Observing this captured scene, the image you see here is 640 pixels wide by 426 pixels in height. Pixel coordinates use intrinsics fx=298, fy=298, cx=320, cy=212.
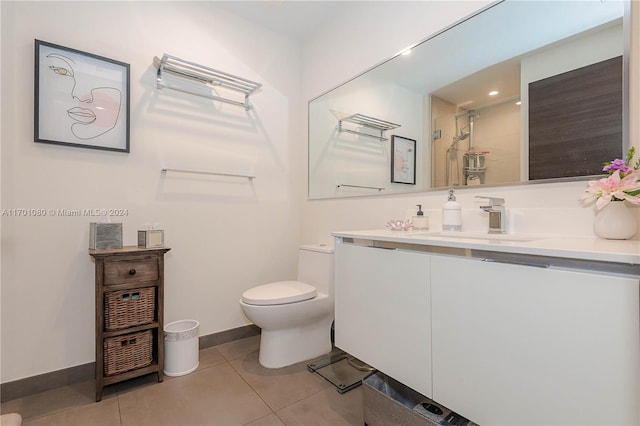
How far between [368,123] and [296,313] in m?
1.30

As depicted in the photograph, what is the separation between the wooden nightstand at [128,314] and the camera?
150cm

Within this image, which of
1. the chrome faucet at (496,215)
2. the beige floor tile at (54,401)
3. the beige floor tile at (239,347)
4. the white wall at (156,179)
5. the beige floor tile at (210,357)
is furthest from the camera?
the beige floor tile at (239,347)

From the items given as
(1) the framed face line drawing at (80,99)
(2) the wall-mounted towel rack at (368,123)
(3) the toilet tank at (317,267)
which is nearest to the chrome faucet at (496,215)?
(2) the wall-mounted towel rack at (368,123)

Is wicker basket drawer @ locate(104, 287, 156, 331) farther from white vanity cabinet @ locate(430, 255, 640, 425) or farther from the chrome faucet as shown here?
the chrome faucet

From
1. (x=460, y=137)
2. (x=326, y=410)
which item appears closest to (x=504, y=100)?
(x=460, y=137)

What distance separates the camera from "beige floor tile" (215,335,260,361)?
1.99 metres

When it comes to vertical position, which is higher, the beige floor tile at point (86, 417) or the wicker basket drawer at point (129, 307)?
the wicker basket drawer at point (129, 307)

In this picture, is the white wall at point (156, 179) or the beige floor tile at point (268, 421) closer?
the beige floor tile at point (268, 421)

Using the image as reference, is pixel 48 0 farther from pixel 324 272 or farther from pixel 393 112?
pixel 324 272

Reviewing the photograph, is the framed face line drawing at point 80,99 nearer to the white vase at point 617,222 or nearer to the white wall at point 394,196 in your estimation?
the white wall at point 394,196

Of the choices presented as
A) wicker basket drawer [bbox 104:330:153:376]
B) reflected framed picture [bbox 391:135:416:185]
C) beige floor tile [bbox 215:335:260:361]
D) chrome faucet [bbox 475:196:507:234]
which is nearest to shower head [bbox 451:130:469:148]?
reflected framed picture [bbox 391:135:416:185]

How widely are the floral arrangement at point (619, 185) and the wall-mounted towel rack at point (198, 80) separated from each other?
1959 mm

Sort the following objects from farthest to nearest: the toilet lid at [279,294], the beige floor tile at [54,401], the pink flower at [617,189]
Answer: the toilet lid at [279,294], the beige floor tile at [54,401], the pink flower at [617,189]

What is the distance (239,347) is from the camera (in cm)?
210
